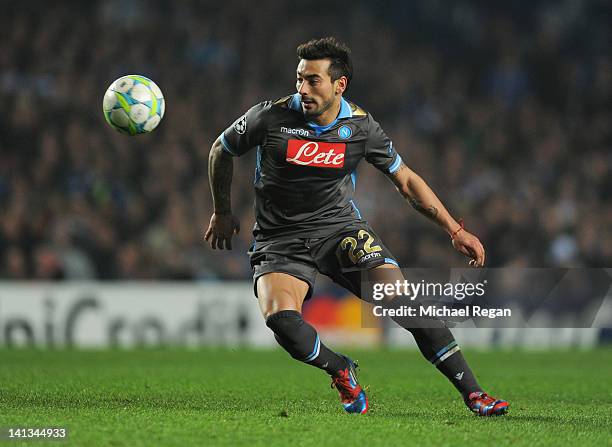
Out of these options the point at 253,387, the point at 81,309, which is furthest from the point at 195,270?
the point at 253,387

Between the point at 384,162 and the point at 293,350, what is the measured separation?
4.42 ft

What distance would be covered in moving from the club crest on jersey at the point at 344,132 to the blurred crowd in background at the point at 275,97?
823cm

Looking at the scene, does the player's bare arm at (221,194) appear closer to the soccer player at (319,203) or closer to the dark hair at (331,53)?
the soccer player at (319,203)

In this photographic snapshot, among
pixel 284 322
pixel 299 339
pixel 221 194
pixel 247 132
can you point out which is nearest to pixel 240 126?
pixel 247 132

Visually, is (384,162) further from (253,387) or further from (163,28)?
(163,28)

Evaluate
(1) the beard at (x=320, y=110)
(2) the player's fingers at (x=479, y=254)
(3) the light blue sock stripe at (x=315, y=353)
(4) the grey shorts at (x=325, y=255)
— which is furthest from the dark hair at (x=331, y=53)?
(3) the light blue sock stripe at (x=315, y=353)

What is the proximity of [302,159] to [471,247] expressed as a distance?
3.71ft

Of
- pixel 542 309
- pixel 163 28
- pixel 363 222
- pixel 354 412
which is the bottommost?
pixel 542 309

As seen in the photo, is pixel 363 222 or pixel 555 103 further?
pixel 555 103

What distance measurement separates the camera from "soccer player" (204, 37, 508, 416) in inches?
255

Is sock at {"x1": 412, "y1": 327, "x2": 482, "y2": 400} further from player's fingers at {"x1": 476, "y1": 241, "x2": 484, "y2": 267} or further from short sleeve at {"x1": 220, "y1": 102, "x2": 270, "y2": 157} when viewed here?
short sleeve at {"x1": 220, "y1": 102, "x2": 270, "y2": 157}

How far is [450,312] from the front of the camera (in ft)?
23.9

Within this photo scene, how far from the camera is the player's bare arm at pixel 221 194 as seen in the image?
682cm

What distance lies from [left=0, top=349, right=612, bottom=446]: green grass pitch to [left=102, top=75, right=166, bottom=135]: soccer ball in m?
1.76
